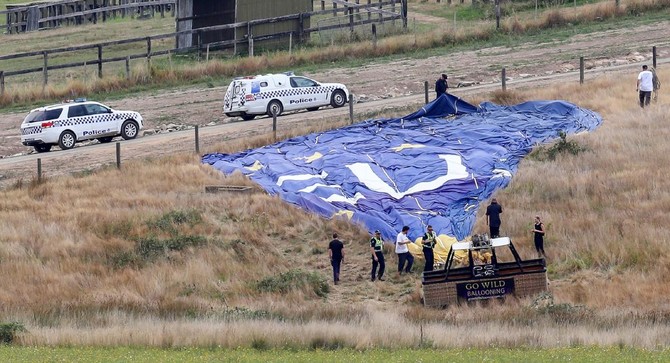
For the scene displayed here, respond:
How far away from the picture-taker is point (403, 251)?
28.3 m

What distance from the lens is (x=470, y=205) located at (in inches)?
1230

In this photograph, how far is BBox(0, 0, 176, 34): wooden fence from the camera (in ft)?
267

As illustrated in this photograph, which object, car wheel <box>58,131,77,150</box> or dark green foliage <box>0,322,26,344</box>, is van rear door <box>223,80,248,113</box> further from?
dark green foliage <box>0,322,26,344</box>

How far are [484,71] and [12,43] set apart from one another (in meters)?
34.2

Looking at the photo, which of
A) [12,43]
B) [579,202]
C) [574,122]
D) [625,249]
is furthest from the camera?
[12,43]

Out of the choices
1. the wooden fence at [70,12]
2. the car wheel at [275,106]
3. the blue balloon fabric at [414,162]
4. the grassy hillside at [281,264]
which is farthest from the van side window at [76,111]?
the wooden fence at [70,12]

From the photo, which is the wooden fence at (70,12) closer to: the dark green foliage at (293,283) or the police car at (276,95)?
the police car at (276,95)

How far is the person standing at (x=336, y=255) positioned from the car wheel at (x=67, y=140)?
14.0 m

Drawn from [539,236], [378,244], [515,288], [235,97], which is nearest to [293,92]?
[235,97]

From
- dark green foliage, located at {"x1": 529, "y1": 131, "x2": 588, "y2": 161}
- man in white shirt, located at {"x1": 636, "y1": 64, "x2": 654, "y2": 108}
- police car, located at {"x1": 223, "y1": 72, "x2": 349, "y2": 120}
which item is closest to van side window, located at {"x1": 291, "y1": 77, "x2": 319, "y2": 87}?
police car, located at {"x1": 223, "y1": 72, "x2": 349, "y2": 120}

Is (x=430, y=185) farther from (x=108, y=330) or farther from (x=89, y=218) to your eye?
(x=108, y=330)

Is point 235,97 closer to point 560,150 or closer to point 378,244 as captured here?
point 560,150

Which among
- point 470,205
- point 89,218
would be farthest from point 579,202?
point 89,218

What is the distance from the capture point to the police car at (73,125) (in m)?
39.0
